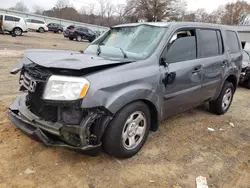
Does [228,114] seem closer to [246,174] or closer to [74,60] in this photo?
[246,174]

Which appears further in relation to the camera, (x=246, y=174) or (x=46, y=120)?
(x=246, y=174)

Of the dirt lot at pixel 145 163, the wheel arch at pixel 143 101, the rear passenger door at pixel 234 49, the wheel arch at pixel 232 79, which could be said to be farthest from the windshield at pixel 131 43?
the wheel arch at pixel 232 79

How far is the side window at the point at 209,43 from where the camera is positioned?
14.4 ft

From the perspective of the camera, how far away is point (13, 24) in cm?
2339

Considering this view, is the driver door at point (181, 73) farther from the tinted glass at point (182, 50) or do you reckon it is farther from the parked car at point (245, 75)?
the parked car at point (245, 75)

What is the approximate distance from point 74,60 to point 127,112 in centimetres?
89

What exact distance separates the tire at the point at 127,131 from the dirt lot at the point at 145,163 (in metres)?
0.18

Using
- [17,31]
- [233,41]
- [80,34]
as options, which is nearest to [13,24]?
[17,31]

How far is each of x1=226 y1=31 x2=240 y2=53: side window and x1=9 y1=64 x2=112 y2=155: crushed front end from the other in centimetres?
366

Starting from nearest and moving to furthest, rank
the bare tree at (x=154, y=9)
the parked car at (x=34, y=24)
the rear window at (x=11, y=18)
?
the rear window at (x=11, y=18) → the parked car at (x=34, y=24) → the bare tree at (x=154, y=9)

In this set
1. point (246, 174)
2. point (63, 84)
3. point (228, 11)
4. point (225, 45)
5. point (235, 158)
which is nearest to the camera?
point (63, 84)

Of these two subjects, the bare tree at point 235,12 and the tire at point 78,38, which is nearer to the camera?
the tire at point 78,38

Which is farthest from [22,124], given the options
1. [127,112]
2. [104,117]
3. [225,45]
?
[225,45]

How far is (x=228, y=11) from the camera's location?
73688 millimetres
